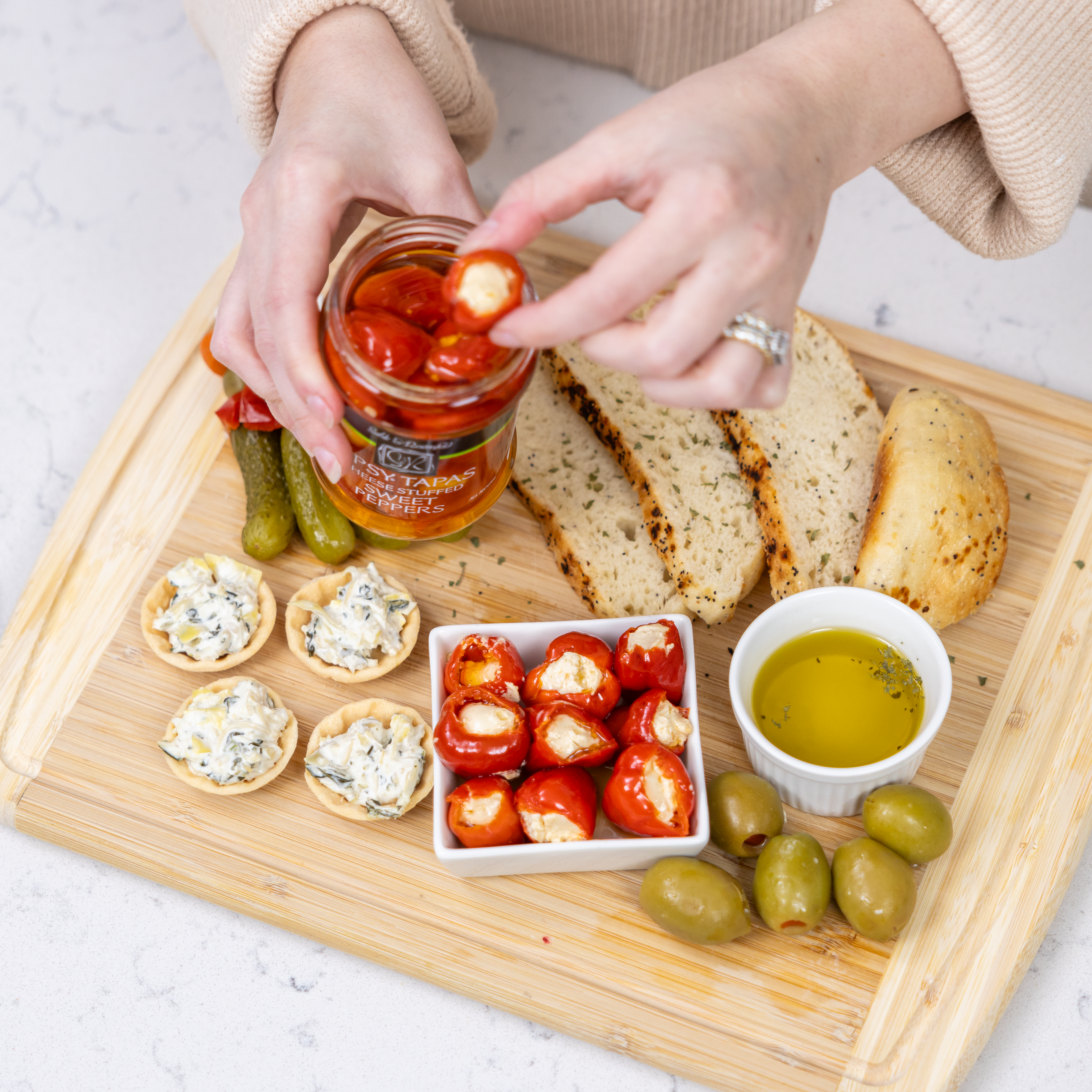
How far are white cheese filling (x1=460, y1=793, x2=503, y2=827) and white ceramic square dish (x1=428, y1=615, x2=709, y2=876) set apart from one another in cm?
6

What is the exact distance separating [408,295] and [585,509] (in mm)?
1069

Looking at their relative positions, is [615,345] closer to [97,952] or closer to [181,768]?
[181,768]

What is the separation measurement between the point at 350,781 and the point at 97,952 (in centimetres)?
79

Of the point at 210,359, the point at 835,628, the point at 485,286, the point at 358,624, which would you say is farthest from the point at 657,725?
the point at 210,359

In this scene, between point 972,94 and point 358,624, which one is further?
point 358,624

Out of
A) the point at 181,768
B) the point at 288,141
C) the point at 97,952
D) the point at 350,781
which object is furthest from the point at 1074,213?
the point at 97,952

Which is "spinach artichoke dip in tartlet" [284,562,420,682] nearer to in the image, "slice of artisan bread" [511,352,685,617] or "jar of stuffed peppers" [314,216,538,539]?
"slice of artisan bread" [511,352,685,617]

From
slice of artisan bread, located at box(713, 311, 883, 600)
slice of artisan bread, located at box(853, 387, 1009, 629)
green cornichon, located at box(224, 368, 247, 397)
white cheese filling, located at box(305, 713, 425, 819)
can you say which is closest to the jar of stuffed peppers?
white cheese filling, located at box(305, 713, 425, 819)

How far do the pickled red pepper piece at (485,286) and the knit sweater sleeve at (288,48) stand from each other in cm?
97

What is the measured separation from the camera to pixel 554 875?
8.12 ft

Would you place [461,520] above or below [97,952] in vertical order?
above

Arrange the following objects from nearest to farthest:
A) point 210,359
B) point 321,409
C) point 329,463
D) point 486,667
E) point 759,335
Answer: point 759,335 → point 321,409 → point 329,463 → point 486,667 → point 210,359

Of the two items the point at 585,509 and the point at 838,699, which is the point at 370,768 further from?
the point at 838,699

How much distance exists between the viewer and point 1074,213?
3.43 meters
